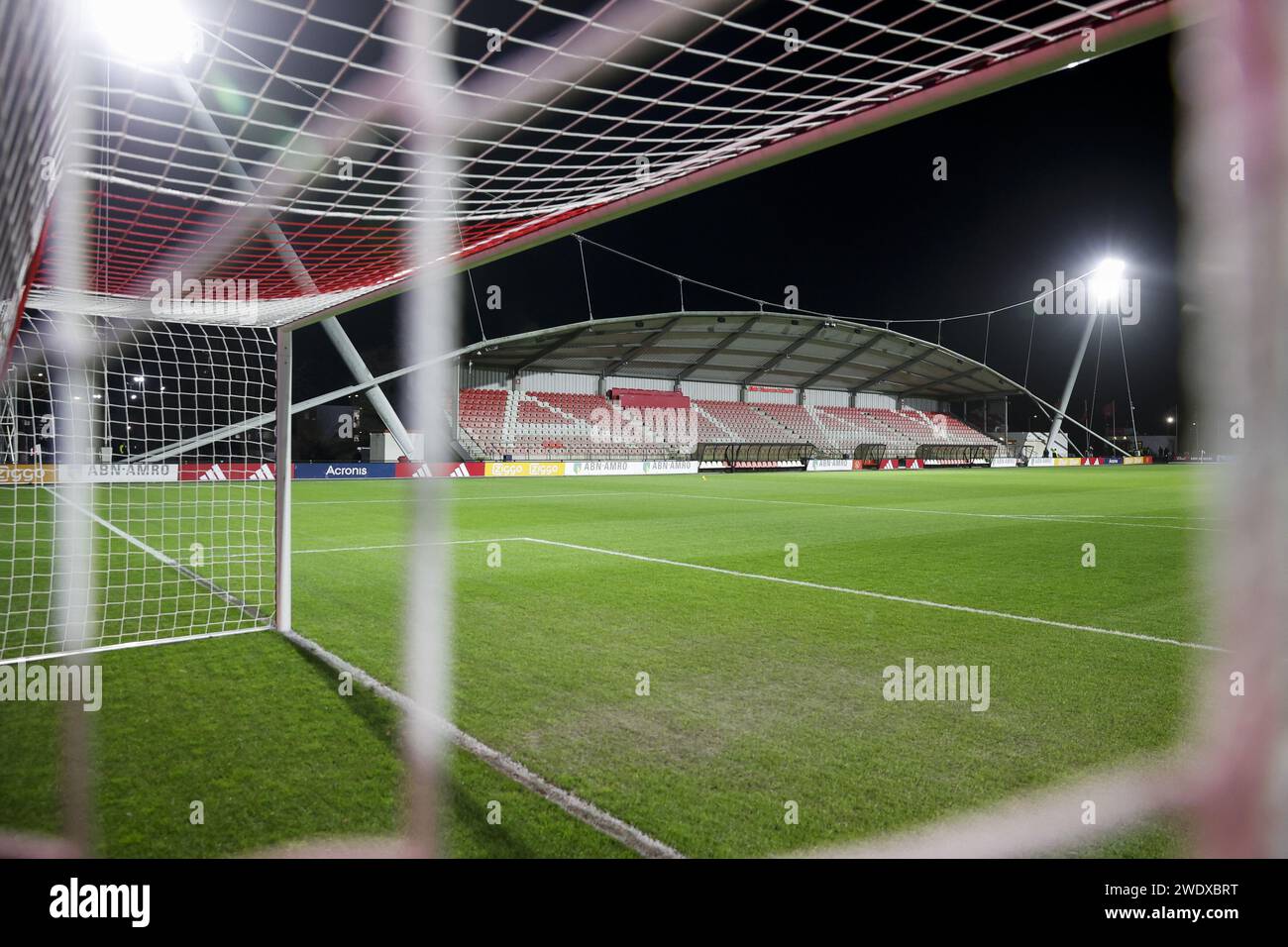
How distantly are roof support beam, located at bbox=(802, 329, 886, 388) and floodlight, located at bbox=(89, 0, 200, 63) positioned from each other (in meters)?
46.5

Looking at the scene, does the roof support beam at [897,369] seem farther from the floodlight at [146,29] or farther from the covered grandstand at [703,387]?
the floodlight at [146,29]

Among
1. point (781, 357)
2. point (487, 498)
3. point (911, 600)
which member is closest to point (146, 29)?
point (911, 600)

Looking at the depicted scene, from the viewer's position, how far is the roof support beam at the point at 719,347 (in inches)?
1658

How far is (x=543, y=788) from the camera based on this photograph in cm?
280

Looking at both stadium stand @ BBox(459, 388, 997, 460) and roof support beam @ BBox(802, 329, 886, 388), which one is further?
roof support beam @ BBox(802, 329, 886, 388)

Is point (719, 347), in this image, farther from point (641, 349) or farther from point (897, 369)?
point (897, 369)

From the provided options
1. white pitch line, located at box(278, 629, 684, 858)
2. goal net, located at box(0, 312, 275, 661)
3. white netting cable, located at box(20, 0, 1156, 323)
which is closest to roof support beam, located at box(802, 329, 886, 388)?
goal net, located at box(0, 312, 275, 661)

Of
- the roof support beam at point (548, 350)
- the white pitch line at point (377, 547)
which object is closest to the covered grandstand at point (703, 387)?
the roof support beam at point (548, 350)

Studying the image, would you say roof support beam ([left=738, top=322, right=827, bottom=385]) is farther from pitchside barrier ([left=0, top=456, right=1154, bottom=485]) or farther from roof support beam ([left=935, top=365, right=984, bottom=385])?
roof support beam ([left=935, top=365, right=984, bottom=385])

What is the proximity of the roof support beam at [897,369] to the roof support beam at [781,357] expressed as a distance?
10.2m

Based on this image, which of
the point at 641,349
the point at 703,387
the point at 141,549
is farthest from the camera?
the point at 703,387

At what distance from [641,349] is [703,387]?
7897mm

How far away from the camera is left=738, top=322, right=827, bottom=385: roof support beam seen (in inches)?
1763
